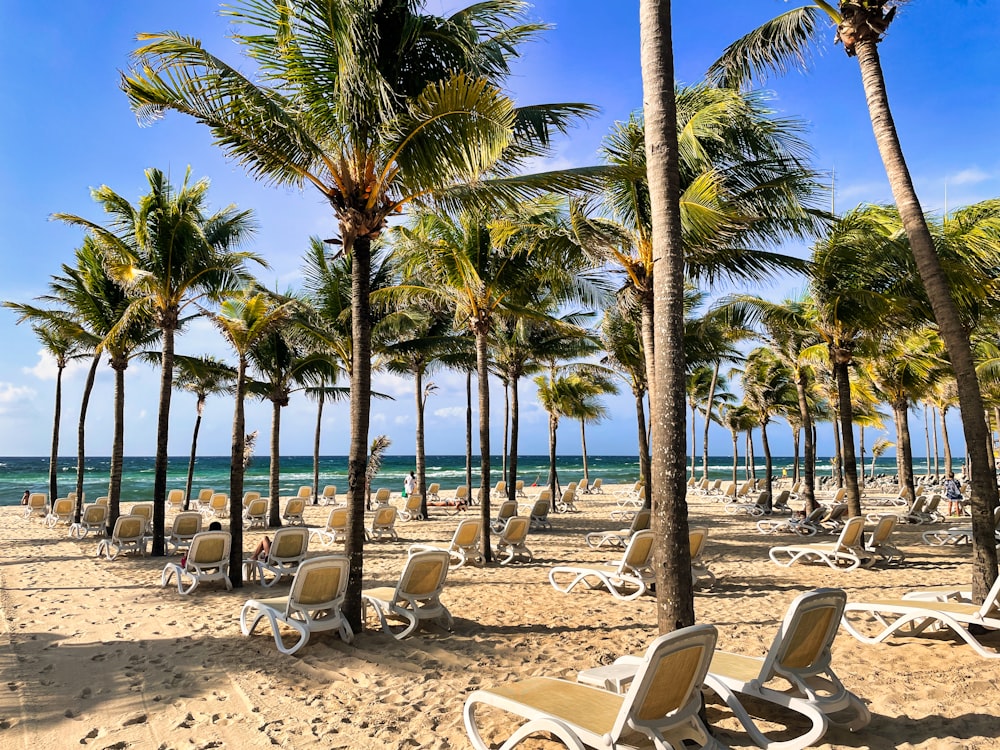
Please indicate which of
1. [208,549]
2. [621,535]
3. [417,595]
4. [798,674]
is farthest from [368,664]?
[621,535]

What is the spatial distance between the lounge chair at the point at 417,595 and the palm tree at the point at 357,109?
0.32 m

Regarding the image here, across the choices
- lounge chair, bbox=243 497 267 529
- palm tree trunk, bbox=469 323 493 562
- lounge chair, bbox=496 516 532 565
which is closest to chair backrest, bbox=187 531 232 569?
palm tree trunk, bbox=469 323 493 562

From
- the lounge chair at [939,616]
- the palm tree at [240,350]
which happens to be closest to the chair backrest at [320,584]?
the palm tree at [240,350]

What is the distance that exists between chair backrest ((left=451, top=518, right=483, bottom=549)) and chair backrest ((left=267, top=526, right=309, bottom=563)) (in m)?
2.51

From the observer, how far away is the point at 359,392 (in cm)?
646

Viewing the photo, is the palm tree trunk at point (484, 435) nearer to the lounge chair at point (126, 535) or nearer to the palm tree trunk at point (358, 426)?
the palm tree trunk at point (358, 426)

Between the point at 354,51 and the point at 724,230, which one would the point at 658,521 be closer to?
the point at 354,51

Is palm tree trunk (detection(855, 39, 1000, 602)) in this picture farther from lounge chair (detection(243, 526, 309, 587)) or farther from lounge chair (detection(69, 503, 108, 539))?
lounge chair (detection(69, 503, 108, 539))

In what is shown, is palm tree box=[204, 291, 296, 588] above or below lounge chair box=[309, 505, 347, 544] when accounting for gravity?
above

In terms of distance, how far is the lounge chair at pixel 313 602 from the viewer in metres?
5.62

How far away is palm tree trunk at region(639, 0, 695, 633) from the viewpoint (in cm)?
370

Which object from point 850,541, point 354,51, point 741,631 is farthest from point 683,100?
point 741,631

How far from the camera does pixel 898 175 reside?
677cm

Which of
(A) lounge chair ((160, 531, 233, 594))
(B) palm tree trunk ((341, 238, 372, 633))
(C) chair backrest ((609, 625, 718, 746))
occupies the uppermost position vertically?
(B) palm tree trunk ((341, 238, 372, 633))
